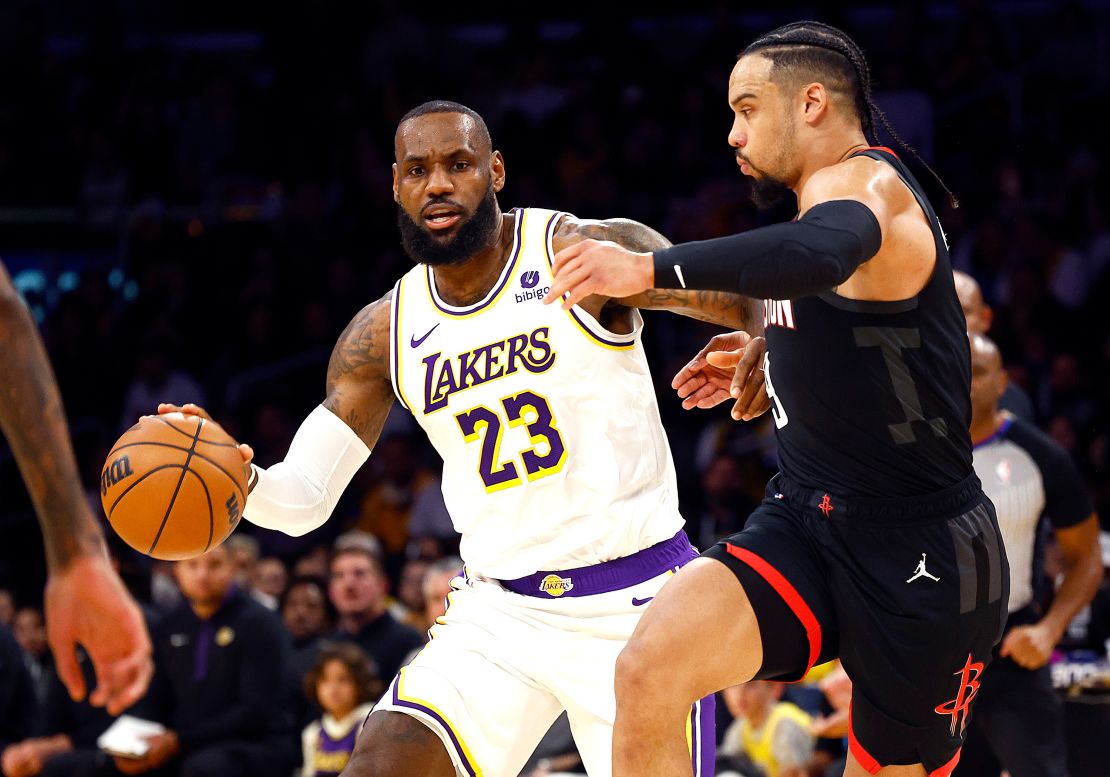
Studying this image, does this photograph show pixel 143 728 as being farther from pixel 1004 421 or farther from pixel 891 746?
pixel 891 746

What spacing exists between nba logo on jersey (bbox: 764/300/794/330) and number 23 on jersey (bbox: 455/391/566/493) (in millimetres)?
803

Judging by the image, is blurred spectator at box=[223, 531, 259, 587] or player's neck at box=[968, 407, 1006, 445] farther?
blurred spectator at box=[223, 531, 259, 587]

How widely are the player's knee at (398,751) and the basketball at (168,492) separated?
2.23ft

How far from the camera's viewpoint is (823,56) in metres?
3.78

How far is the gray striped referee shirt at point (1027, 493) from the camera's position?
572 centimetres

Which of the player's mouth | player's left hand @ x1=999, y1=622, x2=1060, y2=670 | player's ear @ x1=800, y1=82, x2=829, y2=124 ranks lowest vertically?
player's left hand @ x1=999, y1=622, x2=1060, y2=670

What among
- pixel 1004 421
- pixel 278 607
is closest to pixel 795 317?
pixel 1004 421

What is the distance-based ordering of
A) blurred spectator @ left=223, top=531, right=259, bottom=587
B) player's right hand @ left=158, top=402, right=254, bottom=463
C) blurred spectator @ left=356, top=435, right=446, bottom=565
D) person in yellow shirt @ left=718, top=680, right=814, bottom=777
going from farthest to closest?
blurred spectator @ left=356, top=435, right=446, bottom=565
blurred spectator @ left=223, top=531, right=259, bottom=587
person in yellow shirt @ left=718, top=680, right=814, bottom=777
player's right hand @ left=158, top=402, right=254, bottom=463

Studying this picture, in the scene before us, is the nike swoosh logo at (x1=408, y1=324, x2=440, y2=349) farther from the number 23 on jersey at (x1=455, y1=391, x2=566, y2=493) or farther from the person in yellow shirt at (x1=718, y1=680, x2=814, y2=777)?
the person in yellow shirt at (x1=718, y1=680, x2=814, y2=777)

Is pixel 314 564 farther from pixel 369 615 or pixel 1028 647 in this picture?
pixel 1028 647

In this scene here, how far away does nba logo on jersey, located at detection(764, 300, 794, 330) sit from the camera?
3723mm

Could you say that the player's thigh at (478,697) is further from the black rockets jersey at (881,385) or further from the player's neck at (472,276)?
the black rockets jersey at (881,385)

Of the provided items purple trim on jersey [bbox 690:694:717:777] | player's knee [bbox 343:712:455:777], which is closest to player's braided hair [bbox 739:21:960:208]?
purple trim on jersey [bbox 690:694:717:777]

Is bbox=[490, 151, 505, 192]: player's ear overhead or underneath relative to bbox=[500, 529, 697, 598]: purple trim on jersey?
overhead
